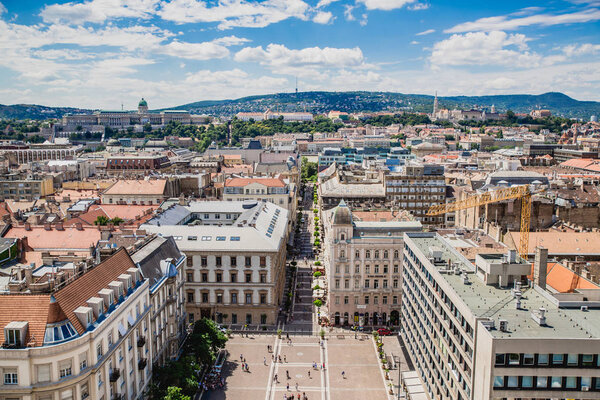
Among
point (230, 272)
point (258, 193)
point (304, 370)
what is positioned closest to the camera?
point (304, 370)

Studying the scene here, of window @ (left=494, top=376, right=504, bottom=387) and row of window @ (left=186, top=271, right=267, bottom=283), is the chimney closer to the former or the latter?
window @ (left=494, top=376, right=504, bottom=387)

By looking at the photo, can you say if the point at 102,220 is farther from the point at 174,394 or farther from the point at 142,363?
the point at 174,394

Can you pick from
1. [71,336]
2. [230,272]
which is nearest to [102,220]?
[230,272]

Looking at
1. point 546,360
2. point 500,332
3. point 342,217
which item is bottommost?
point 546,360

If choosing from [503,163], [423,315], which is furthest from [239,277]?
[503,163]

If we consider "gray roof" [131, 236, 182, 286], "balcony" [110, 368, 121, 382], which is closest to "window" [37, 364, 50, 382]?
"balcony" [110, 368, 121, 382]

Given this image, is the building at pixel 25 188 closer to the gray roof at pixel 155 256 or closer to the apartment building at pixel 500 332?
the gray roof at pixel 155 256
